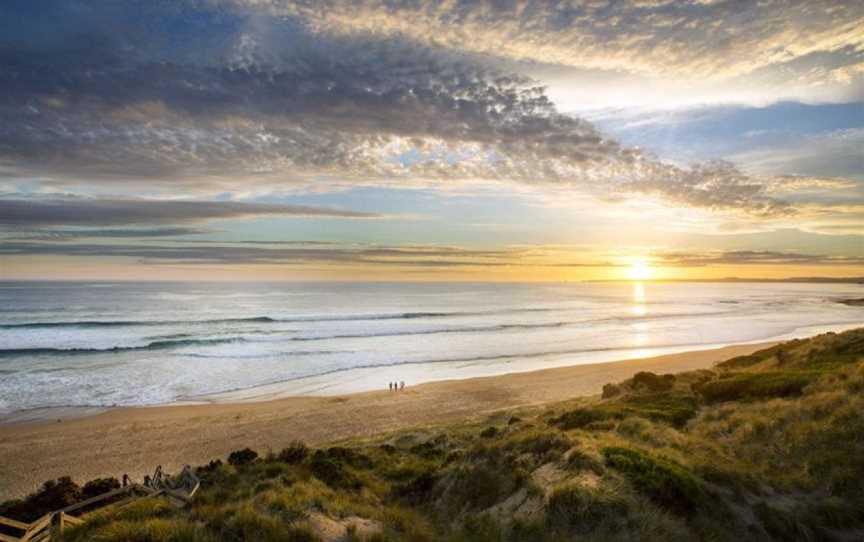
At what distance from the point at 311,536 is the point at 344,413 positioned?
21740 millimetres

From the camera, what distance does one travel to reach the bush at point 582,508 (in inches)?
307

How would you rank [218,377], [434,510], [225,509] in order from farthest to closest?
[218,377] → [434,510] → [225,509]

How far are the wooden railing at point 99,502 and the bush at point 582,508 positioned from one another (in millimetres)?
7019

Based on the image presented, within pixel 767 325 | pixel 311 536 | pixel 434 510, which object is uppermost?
pixel 311 536

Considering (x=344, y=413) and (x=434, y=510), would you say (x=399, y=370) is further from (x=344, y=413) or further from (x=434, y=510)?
(x=434, y=510)

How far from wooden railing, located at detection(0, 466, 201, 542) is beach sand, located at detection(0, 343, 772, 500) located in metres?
7.00

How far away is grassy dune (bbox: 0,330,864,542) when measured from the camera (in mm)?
7715

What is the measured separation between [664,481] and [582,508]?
1.69 meters

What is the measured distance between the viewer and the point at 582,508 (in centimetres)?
797

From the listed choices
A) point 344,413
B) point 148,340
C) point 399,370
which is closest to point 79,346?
point 148,340

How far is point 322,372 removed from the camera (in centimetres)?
4131

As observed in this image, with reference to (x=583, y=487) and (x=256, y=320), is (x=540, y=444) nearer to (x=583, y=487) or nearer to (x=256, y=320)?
(x=583, y=487)

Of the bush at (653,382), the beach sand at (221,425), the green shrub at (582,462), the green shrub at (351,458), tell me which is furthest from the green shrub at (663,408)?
the beach sand at (221,425)

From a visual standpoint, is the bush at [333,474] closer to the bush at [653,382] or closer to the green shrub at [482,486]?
the green shrub at [482,486]
